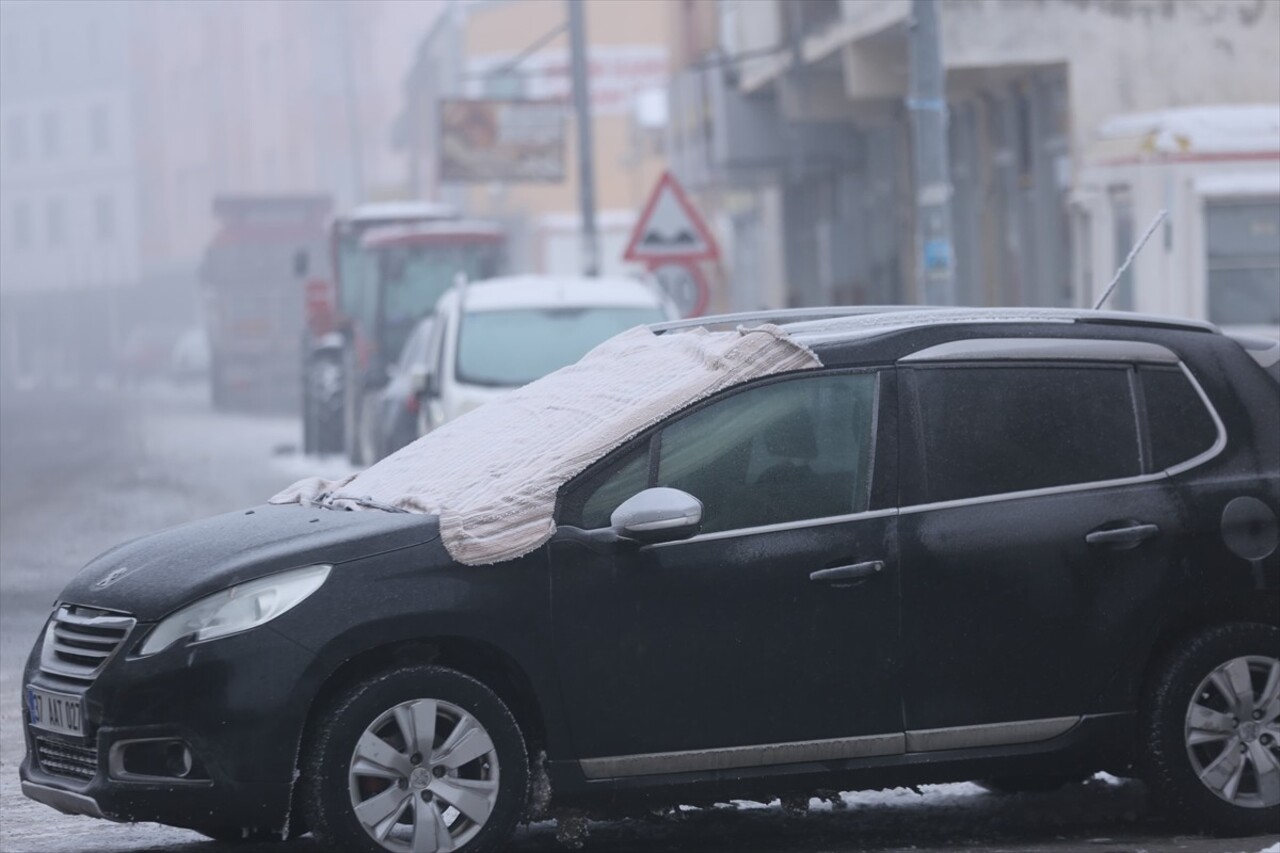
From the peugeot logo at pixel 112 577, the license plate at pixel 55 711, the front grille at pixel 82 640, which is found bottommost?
the license plate at pixel 55 711

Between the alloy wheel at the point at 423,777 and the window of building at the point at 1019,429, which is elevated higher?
the window of building at the point at 1019,429

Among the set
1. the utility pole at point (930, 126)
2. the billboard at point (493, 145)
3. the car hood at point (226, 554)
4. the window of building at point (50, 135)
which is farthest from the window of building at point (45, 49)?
the car hood at point (226, 554)

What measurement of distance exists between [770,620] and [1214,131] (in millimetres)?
10744

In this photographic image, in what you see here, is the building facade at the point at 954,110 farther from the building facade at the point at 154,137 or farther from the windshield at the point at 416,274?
the building facade at the point at 154,137

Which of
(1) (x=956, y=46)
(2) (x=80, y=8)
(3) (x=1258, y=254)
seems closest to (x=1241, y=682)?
(3) (x=1258, y=254)

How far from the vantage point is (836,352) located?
6922 mm

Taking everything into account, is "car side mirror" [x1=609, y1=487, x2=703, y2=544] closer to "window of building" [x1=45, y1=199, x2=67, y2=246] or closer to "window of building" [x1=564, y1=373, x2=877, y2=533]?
"window of building" [x1=564, y1=373, x2=877, y2=533]

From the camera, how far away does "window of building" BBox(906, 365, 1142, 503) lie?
691cm

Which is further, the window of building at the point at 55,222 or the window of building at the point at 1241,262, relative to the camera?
the window of building at the point at 55,222

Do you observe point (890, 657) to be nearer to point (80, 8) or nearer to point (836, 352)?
point (836, 352)

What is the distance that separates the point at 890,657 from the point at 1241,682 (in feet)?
3.60

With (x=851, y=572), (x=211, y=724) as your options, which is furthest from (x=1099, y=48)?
(x=211, y=724)

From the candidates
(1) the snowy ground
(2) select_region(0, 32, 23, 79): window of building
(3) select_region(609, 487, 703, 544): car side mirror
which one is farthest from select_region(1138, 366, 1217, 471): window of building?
(2) select_region(0, 32, 23, 79): window of building

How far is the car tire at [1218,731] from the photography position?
22.9 feet
